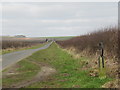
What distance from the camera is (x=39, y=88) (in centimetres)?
959

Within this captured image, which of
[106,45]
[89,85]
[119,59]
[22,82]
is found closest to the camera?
[89,85]

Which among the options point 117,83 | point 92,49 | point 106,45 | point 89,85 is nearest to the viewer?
point 117,83

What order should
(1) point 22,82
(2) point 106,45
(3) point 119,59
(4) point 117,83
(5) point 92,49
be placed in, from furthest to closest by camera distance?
(5) point 92,49 < (2) point 106,45 < (3) point 119,59 < (1) point 22,82 < (4) point 117,83

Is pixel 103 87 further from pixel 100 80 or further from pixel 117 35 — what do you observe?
pixel 117 35

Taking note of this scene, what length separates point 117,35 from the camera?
14.1 meters

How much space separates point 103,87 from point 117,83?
0.55 metres

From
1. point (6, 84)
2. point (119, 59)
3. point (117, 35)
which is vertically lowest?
point (6, 84)

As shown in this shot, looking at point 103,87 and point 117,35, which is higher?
point 117,35

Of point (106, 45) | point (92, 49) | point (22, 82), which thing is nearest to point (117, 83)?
point (22, 82)

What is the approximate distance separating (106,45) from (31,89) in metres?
9.53

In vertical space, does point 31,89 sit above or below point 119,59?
below

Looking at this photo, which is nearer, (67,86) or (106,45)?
(67,86)

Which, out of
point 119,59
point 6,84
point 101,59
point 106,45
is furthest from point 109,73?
point 106,45

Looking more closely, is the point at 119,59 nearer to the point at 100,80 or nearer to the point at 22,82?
the point at 100,80
